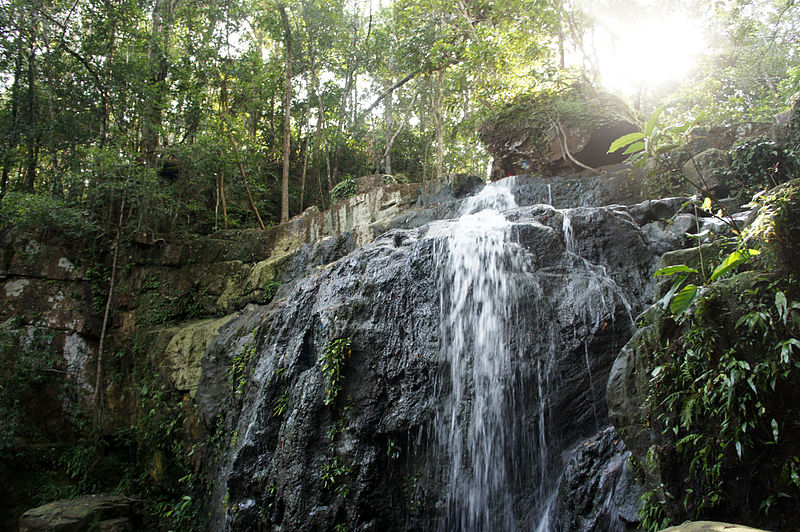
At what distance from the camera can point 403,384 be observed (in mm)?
5012

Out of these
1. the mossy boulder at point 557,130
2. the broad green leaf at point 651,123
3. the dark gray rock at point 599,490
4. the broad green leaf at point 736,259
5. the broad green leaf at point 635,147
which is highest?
the mossy boulder at point 557,130

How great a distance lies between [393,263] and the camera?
6035 millimetres

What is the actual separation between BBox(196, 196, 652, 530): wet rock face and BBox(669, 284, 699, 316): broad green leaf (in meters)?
1.62

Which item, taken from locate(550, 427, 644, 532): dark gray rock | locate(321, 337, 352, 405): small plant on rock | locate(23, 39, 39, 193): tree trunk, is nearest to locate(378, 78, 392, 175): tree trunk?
locate(23, 39, 39, 193): tree trunk

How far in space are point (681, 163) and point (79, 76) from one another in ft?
45.2

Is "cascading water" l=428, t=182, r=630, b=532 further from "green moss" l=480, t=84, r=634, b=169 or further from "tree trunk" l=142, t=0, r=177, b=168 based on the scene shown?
"tree trunk" l=142, t=0, r=177, b=168

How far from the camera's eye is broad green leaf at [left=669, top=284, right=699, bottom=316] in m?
2.85

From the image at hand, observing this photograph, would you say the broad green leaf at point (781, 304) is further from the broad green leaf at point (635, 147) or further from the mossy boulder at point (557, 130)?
the mossy boulder at point (557, 130)

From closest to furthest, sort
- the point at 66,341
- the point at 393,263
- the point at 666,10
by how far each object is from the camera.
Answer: the point at 393,263 < the point at 66,341 < the point at 666,10

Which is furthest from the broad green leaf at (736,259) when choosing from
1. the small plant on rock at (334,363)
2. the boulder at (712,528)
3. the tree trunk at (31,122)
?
the tree trunk at (31,122)

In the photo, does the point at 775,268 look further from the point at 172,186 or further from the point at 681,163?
the point at 172,186

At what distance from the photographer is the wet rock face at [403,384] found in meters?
4.43

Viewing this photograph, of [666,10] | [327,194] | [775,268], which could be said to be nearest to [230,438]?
[775,268]

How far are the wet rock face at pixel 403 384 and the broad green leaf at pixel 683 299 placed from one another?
1.62m
